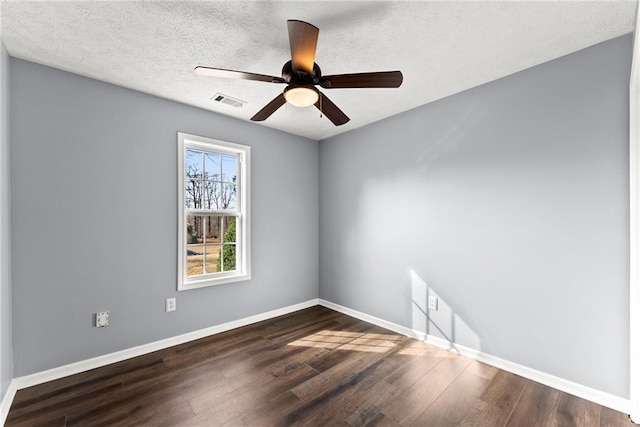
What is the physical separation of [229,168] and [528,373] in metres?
3.64

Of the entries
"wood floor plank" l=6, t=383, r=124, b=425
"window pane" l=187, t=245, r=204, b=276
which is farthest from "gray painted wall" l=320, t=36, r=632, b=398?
"wood floor plank" l=6, t=383, r=124, b=425

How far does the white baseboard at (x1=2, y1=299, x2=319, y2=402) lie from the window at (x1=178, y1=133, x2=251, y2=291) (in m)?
0.53

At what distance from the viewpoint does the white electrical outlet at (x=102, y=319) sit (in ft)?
8.18

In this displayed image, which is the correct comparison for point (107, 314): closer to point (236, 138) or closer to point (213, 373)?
point (213, 373)

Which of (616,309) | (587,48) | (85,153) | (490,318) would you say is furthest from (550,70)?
(85,153)

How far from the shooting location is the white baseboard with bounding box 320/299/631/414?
195 cm

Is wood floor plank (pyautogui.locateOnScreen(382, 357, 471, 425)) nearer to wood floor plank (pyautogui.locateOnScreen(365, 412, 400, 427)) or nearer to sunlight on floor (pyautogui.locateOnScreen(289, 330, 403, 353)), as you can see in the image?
wood floor plank (pyautogui.locateOnScreen(365, 412, 400, 427))

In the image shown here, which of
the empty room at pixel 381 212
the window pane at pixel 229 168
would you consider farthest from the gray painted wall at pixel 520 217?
the window pane at pixel 229 168

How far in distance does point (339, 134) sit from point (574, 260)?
9.76ft

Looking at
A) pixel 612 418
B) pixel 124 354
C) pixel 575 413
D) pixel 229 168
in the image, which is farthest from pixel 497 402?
pixel 229 168

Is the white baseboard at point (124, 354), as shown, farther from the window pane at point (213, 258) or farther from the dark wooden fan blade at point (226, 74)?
the dark wooden fan blade at point (226, 74)

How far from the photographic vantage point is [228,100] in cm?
297

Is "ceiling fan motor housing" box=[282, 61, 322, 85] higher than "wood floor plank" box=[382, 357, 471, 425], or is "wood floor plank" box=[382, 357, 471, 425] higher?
"ceiling fan motor housing" box=[282, 61, 322, 85]

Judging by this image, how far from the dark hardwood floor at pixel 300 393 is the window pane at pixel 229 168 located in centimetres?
192
